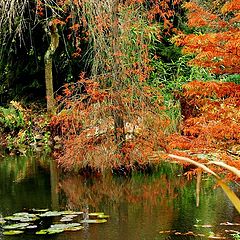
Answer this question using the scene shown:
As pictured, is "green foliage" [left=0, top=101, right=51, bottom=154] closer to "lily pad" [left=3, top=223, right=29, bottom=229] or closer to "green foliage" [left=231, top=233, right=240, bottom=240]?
"lily pad" [left=3, top=223, right=29, bottom=229]

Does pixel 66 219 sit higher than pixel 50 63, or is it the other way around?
pixel 50 63

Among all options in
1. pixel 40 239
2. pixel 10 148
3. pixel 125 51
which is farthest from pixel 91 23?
pixel 40 239

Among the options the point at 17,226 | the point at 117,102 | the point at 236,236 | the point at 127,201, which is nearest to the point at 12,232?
the point at 17,226

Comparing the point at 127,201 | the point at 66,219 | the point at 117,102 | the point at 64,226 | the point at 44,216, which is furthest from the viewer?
the point at 117,102

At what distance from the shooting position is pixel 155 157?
8.09 m

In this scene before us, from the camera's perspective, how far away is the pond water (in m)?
4.48

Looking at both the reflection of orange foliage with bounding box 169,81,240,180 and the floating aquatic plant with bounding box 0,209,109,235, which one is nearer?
the floating aquatic plant with bounding box 0,209,109,235

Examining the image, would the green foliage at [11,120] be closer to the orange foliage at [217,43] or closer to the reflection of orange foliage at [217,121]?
the reflection of orange foliage at [217,121]

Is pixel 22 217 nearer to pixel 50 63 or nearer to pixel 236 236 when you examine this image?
pixel 236 236

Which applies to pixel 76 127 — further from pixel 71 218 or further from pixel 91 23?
pixel 71 218

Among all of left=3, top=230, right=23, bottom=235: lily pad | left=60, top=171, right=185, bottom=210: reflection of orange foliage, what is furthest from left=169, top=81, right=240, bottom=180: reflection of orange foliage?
left=3, top=230, right=23, bottom=235: lily pad

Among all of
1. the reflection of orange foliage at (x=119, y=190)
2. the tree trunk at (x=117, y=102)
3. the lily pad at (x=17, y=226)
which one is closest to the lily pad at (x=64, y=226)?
the lily pad at (x=17, y=226)

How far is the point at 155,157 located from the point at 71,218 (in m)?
3.21

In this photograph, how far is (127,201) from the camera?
5.88 meters
